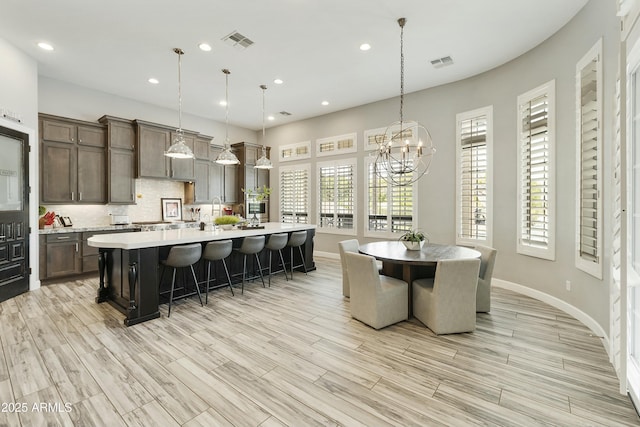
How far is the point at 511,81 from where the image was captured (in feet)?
15.1

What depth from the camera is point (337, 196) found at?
23.7ft

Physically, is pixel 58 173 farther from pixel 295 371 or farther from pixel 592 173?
pixel 592 173

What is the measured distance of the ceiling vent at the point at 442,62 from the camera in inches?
180

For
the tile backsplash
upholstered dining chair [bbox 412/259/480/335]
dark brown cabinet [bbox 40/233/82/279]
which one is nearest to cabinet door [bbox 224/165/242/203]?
the tile backsplash

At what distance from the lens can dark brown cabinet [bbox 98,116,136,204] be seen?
222 inches

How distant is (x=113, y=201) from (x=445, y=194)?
21.3ft

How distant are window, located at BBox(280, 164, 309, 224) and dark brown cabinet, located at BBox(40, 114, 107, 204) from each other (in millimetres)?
4156

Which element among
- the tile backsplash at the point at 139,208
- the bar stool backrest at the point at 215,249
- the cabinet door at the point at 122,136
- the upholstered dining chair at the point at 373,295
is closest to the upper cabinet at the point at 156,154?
the cabinet door at the point at 122,136

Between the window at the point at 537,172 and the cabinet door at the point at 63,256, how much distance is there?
7.48 metres

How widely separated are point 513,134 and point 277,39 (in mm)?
3896

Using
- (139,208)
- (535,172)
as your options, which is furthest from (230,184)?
(535,172)

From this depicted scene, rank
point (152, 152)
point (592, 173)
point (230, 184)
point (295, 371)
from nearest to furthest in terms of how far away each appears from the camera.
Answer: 1. point (295, 371)
2. point (592, 173)
3. point (152, 152)
4. point (230, 184)

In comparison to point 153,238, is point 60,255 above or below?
below

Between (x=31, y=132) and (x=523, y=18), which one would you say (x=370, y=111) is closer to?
(x=523, y=18)
